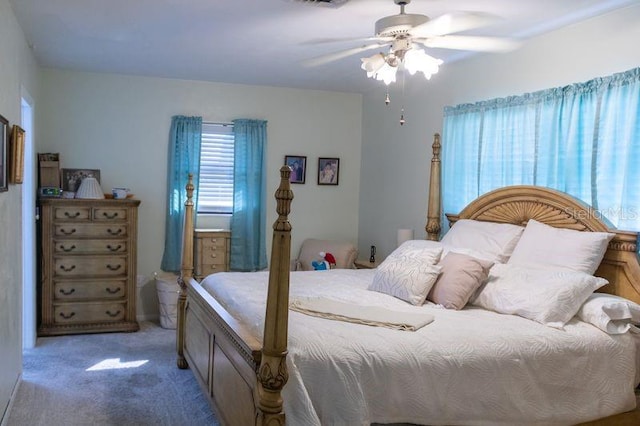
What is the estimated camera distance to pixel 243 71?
16.7ft

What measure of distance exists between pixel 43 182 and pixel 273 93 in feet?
7.75

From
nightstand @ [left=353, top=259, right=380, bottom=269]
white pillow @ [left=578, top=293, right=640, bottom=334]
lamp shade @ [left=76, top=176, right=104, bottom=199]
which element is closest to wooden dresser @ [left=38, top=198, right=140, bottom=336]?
lamp shade @ [left=76, top=176, right=104, bottom=199]

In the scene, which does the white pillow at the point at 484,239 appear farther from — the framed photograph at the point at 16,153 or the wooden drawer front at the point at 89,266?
the wooden drawer front at the point at 89,266

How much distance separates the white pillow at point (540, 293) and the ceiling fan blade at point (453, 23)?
4.87ft

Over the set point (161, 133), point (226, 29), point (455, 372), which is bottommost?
point (455, 372)

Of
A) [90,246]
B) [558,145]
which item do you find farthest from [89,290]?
[558,145]

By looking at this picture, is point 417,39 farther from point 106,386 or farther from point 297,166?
point 106,386

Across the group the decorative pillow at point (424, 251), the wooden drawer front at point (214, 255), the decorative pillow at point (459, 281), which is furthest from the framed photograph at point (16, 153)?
the decorative pillow at point (459, 281)

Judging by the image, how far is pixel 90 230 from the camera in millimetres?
4996

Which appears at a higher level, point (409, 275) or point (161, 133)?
point (161, 133)

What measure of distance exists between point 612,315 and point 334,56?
272cm

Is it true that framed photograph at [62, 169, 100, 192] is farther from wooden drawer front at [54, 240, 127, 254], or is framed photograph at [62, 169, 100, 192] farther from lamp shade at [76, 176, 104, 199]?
wooden drawer front at [54, 240, 127, 254]

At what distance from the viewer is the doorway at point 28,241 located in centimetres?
435

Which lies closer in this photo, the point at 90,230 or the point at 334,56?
the point at 334,56
